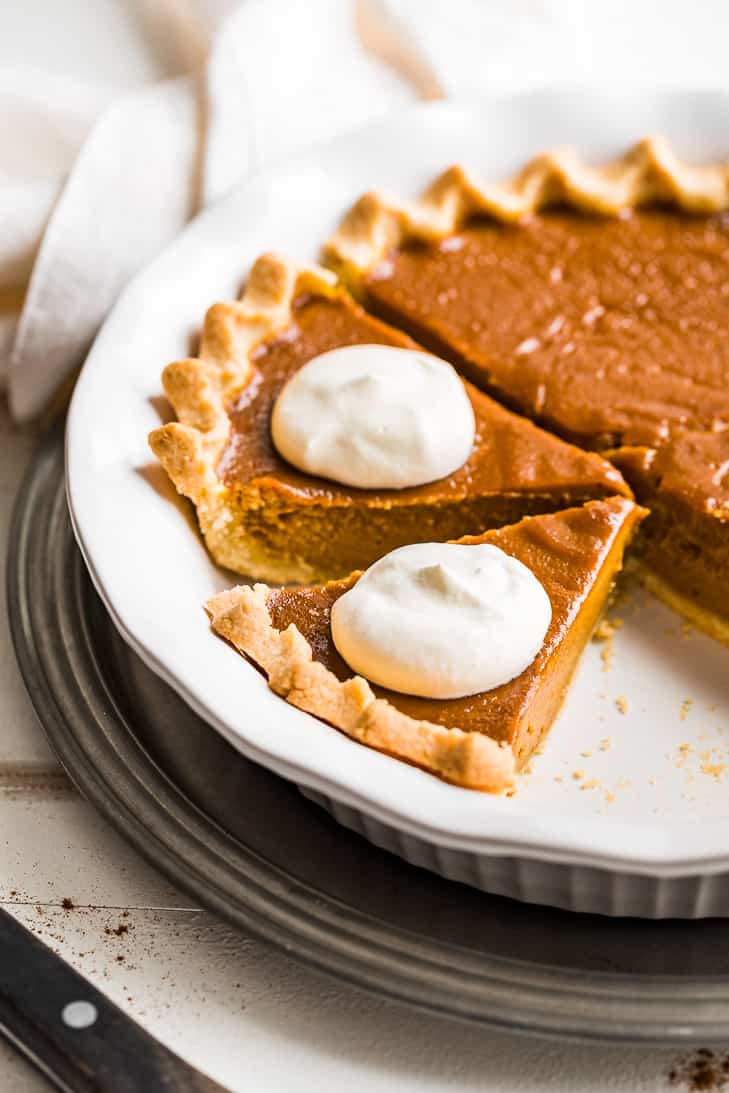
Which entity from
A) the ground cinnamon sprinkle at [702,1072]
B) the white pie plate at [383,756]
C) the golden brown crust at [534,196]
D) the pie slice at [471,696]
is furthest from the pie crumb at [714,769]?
the golden brown crust at [534,196]

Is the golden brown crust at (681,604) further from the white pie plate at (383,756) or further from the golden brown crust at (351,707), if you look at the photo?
the golden brown crust at (351,707)

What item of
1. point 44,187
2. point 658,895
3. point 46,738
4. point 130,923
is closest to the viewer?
point 658,895

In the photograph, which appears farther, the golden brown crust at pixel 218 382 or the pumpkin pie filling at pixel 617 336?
the pumpkin pie filling at pixel 617 336

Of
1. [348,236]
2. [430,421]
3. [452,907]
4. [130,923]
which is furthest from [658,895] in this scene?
[348,236]

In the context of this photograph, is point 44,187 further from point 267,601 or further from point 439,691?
point 439,691

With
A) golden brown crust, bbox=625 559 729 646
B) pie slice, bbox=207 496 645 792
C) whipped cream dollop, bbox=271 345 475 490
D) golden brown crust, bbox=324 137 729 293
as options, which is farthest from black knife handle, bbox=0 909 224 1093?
golden brown crust, bbox=324 137 729 293
